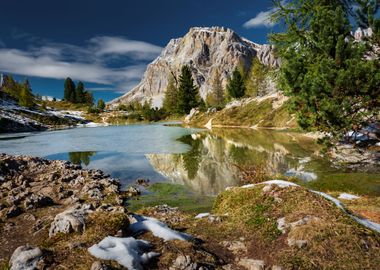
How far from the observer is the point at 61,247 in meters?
6.30

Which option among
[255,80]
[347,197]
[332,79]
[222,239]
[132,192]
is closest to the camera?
[222,239]

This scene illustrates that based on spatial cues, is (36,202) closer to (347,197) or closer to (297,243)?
(297,243)

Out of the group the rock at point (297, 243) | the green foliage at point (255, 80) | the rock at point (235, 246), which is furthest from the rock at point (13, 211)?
the green foliage at point (255, 80)

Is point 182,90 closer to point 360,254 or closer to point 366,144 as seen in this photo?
point 366,144

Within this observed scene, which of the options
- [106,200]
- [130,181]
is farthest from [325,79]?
[130,181]

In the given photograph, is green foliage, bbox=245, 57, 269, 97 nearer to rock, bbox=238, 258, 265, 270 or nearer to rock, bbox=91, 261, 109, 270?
rock, bbox=238, 258, 265, 270

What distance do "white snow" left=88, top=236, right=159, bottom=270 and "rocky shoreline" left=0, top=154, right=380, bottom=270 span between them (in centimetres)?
2

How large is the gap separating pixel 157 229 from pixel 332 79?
8723 mm

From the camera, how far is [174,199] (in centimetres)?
1636

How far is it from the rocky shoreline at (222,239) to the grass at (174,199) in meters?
3.89

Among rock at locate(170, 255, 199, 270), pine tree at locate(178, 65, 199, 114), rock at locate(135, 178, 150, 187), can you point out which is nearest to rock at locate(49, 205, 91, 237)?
rock at locate(170, 255, 199, 270)

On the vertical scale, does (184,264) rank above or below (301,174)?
above

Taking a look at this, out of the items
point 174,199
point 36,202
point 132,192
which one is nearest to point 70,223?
point 36,202

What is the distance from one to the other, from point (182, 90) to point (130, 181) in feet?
333
